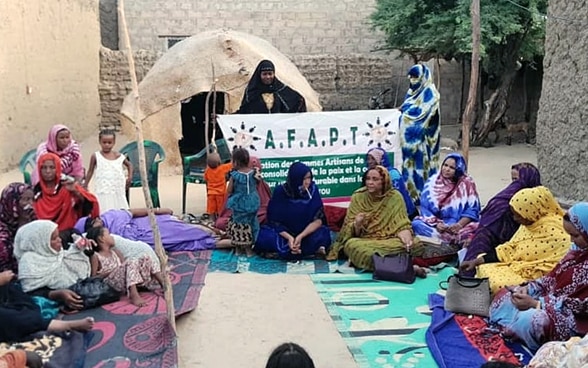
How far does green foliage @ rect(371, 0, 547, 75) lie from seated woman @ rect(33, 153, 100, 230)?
28.2ft

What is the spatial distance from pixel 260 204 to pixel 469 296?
90.4 inches

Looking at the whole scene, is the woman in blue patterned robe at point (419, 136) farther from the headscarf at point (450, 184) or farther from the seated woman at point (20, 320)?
the seated woman at point (20, 320)

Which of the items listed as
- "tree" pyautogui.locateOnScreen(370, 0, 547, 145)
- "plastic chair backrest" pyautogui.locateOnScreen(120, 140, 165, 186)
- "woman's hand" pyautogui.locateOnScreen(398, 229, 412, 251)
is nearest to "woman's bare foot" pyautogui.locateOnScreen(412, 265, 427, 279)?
"woman's hand" pyautogui.locateOnScreen(398, 229, 412, 251)

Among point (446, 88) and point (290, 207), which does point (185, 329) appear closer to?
point (290, 207)

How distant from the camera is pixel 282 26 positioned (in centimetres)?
1542

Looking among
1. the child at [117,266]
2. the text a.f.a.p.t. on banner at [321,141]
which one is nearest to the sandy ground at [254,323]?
the child at [117,266]

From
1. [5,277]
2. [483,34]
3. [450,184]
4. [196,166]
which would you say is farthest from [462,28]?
[5,277]

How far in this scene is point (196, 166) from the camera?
7293 mm

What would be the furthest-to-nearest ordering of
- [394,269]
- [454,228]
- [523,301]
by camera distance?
[454,228] → [394,269] → [523,301]

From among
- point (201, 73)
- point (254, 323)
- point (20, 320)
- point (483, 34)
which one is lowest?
point (254, 323)

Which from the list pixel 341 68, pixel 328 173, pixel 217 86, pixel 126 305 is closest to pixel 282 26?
pixel 341 68

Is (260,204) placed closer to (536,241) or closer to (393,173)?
(393,173)

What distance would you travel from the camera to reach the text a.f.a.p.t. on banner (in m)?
6.46

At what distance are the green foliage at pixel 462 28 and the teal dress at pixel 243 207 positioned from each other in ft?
24.2
